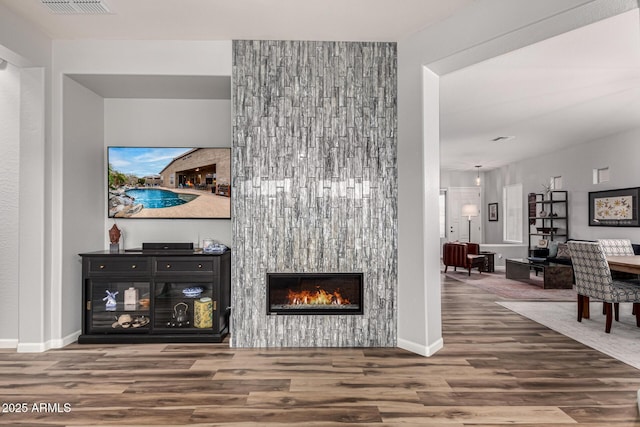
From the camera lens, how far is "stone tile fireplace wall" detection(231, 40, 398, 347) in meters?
3.31

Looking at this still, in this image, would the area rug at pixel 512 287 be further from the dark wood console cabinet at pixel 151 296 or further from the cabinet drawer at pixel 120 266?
the cabinet drawer at pixel 120 266

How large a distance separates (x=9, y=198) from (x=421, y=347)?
3993mm

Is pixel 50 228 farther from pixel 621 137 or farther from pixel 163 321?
pixel 621 137

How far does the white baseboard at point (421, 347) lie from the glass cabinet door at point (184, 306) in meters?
1.79

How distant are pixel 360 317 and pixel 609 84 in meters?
3.87

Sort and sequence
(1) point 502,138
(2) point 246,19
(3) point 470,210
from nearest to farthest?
(2) point 246,19, (1) point 502,138, (3) point 470,210

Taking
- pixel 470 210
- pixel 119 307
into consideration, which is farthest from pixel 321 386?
pixel 470 210

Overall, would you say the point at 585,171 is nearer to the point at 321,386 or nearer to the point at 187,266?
the point at 321,386

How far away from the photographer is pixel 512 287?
622cm

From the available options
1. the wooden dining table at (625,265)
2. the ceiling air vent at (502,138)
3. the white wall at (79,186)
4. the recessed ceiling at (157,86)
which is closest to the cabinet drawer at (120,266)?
the white wall at (79,186)

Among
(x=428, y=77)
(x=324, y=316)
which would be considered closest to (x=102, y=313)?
(x=324, y=316)

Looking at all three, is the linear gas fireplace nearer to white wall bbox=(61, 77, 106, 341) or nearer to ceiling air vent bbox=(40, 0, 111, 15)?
white wall bbox=(61, 77, 106, 341)

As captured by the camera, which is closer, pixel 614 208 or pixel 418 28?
pixel 418 28

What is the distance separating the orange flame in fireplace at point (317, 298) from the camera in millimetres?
3361
